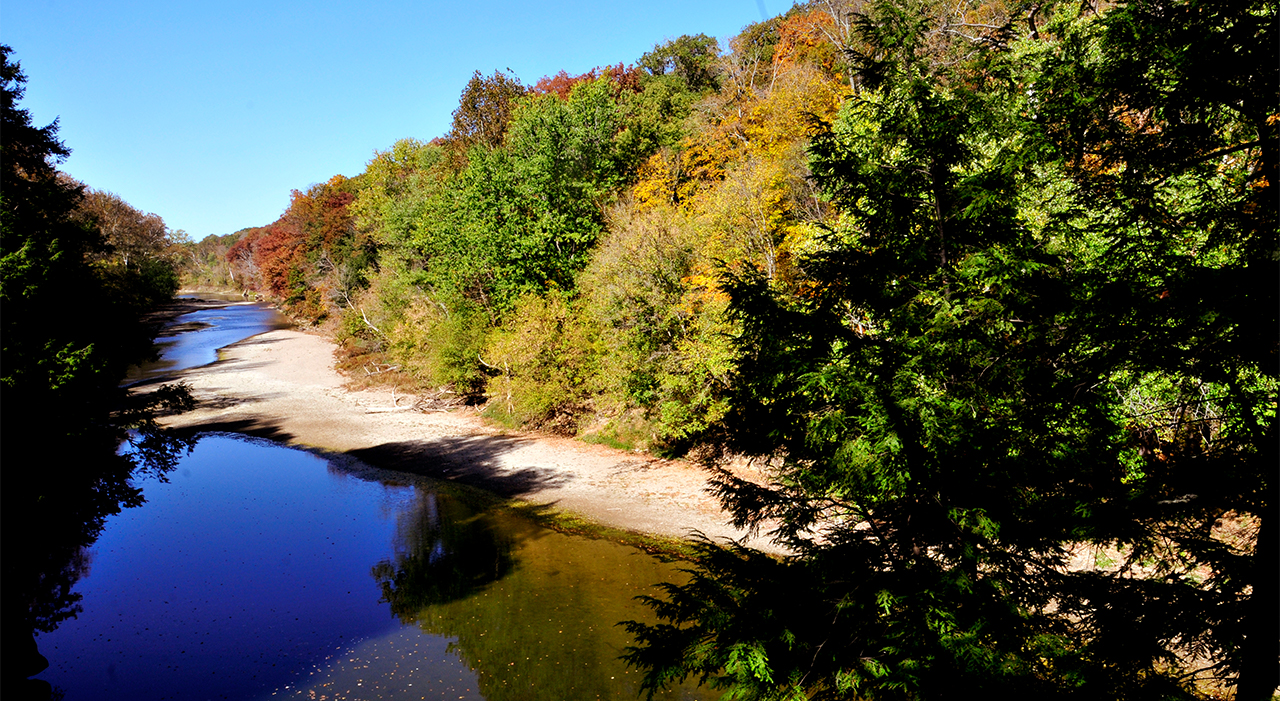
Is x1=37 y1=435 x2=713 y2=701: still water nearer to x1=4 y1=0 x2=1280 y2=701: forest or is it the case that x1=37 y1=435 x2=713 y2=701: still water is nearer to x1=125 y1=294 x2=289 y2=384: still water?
x1=4 y1=0 x2=1280 y2=701: forest

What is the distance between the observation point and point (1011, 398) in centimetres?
625

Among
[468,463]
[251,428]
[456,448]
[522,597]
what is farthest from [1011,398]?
[251,428]

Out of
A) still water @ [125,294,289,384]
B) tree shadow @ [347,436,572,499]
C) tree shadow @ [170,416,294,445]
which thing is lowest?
tree shadow @ [347,436,572,499]

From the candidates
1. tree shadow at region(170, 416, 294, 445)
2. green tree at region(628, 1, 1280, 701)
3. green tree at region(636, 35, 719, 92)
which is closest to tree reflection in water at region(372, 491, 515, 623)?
Result: green tree at region(628, 1, 1280, 701)

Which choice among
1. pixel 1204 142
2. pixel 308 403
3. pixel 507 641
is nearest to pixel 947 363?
pixel 1204 142

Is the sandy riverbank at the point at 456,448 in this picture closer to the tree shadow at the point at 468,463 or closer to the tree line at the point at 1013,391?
the tree shadow at the point at 468,463

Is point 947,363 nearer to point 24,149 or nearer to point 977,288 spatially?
point 977,288

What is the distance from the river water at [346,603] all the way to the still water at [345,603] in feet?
0.14

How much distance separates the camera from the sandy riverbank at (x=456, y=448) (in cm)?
2032

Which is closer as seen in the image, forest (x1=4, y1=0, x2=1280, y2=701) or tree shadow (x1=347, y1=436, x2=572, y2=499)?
forest (x1=4, y1=0, x2=1280, y2=701)

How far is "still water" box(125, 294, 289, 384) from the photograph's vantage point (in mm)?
46781

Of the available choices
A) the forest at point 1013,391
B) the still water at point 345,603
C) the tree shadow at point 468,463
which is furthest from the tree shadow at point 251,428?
the forest at point 1013,391

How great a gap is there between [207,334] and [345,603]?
61933mm

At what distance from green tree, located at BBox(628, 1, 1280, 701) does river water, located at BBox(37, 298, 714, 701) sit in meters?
6.65
